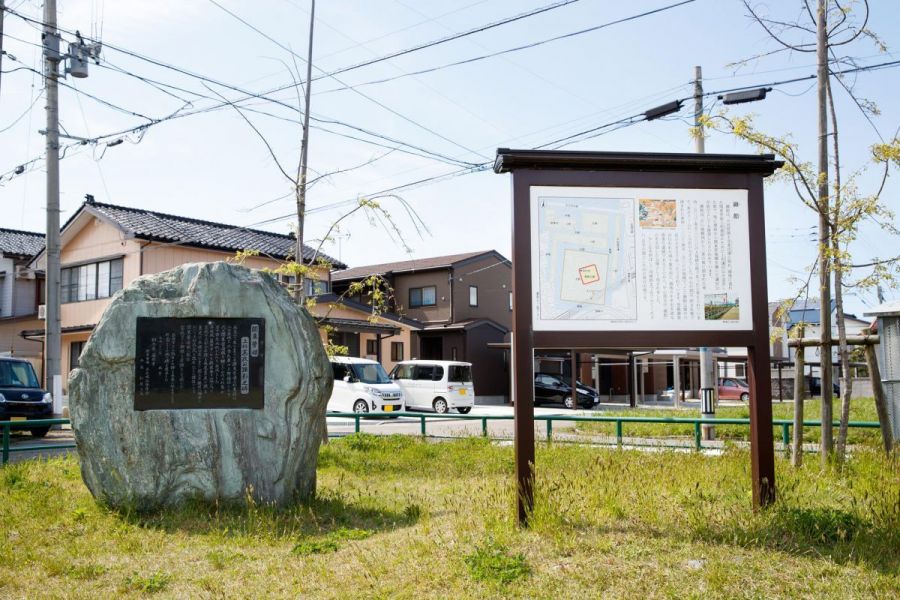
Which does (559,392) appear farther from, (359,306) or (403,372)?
(359,306)

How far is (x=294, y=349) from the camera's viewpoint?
7.29 m

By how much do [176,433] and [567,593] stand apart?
4162 mm

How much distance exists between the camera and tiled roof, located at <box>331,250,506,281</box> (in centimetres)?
3316

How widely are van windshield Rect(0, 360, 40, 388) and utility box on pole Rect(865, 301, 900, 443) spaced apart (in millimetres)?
16261

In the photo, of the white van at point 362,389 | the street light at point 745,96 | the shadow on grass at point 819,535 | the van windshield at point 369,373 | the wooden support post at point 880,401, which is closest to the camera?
the shadow on grass at point 819,535

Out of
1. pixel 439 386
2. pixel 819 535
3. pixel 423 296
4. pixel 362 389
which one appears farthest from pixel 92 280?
pixel 819 535

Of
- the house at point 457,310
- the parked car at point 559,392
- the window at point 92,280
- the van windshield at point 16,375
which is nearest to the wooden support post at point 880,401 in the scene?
the van windshield at point 16,375

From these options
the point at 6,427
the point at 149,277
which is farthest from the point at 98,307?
the point at 149,277

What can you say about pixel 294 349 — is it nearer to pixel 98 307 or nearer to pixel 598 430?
pixel 598 430

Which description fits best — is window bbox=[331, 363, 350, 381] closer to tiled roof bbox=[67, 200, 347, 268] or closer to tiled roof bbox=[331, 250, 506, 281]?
tiled roof bbox=[67, 200, 347, 268]

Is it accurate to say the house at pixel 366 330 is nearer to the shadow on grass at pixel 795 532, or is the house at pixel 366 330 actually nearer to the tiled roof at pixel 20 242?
the tiled roof at pixel 20 242

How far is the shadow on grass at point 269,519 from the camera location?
629 centimetres

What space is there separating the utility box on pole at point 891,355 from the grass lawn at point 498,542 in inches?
88.8

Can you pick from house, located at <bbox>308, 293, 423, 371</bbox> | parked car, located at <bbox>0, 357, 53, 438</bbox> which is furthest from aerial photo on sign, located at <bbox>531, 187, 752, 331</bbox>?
house, located at <bbox>308, 293, 423, 371</bbox>
